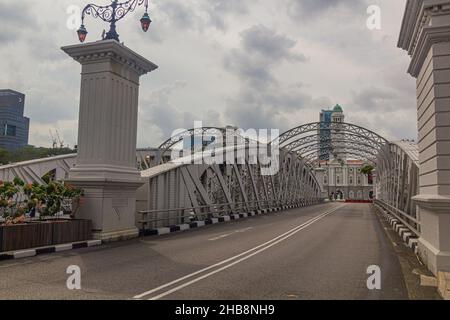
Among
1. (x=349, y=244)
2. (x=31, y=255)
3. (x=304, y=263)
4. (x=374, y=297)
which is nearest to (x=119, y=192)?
(x=31, y=255)

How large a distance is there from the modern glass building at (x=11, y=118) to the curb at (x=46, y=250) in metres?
63.2

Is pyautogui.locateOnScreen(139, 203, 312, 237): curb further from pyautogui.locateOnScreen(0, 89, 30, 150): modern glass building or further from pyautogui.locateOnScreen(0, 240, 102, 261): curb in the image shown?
pyautogui.locateOnScreen(0, 89, 30, 150): modern glass building

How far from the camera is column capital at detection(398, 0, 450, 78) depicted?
903 cm

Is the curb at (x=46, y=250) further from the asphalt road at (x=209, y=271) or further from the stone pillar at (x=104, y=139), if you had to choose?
the stone pillar at (x=104, y=139)

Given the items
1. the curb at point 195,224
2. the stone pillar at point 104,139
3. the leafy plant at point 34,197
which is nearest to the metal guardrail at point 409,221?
the curb at point 195,224

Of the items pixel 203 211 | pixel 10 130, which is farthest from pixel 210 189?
pixel 10 130

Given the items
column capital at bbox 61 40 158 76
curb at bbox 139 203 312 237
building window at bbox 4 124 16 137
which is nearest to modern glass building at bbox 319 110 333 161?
curb at bbox 139 203 312 237

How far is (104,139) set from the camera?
13.9 m

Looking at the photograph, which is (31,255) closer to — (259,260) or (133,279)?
(133,279)

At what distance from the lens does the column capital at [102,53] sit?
1399cm

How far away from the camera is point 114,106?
1430 cm

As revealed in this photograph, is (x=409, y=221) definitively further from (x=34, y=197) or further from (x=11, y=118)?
(x=11, y=118)

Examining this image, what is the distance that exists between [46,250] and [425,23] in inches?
446

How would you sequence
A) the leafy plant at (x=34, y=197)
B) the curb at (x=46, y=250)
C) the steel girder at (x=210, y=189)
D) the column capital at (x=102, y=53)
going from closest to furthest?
the curb at (x=46, y=250) < the leafy plant at (x=34, y=197) < the column capital at (x=102, y=53) < the steel girder at (x=210, y=189)
